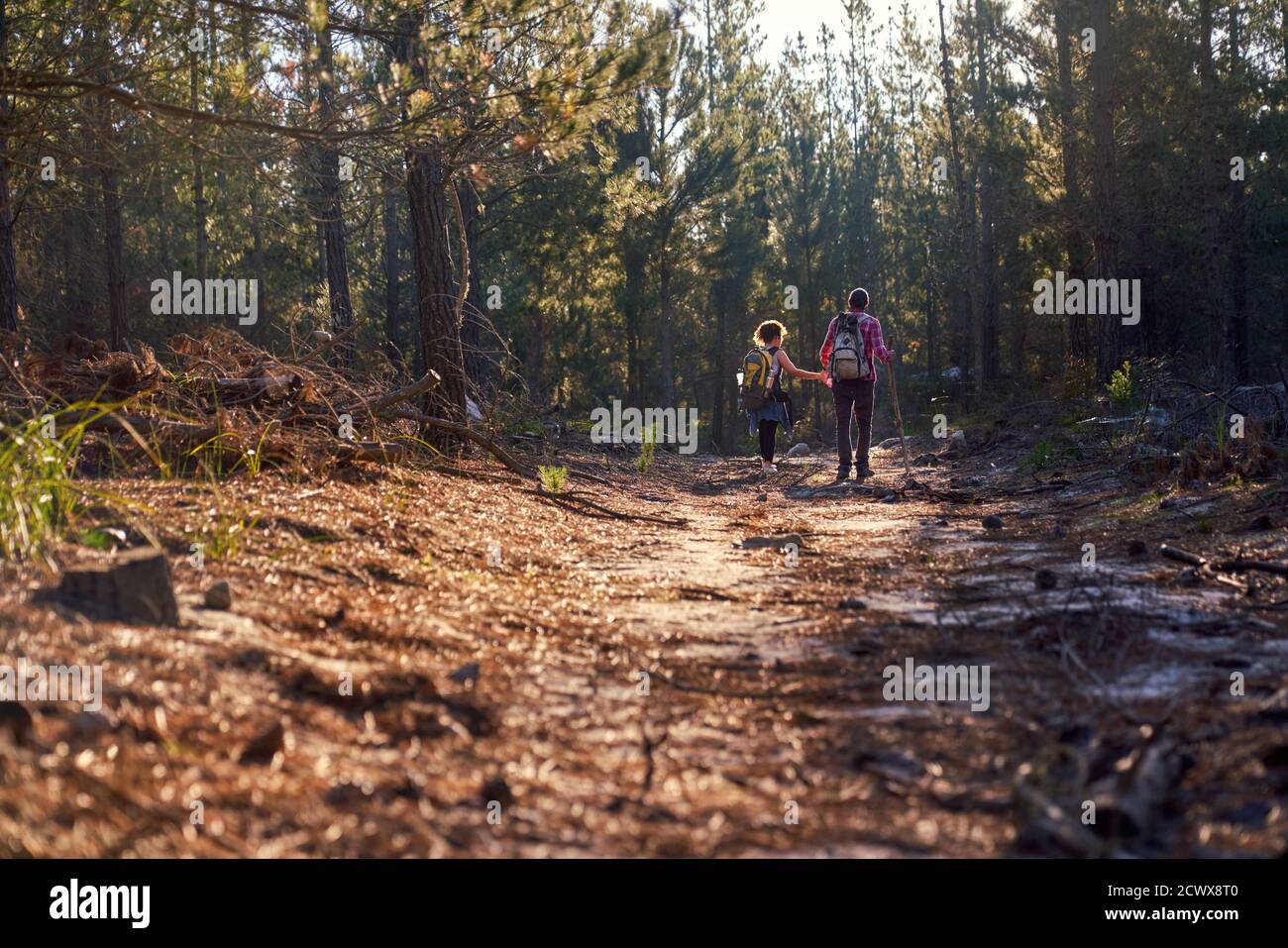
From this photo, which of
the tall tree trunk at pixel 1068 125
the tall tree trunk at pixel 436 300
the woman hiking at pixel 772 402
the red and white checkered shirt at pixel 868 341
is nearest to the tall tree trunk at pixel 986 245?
the tall tree trunk at pixel 1068 125

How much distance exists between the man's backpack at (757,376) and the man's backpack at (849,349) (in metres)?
1.74

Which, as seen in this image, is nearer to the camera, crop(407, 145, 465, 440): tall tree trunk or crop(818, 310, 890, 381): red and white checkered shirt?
crop(407, 145, 465, 440): tall tree trunk

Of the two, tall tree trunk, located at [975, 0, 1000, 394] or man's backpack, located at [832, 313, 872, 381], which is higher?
tall tree trunk, located at [975, 0, 1000, 394]

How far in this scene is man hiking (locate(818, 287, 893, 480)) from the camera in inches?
472

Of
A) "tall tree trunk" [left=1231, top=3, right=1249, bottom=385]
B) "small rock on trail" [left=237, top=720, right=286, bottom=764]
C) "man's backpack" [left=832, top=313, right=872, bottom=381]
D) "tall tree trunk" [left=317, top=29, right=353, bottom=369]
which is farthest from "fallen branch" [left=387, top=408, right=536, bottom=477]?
"tall tree trunk" [left=1231, top=3, right=1249, bottom=385]

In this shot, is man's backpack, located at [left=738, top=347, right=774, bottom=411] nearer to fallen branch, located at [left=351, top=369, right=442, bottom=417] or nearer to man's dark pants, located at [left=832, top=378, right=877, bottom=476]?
man's dark pants, located at [left=832, top=378, right=877, bottom=476]

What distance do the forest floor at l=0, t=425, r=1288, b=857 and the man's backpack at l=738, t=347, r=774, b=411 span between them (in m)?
7.85

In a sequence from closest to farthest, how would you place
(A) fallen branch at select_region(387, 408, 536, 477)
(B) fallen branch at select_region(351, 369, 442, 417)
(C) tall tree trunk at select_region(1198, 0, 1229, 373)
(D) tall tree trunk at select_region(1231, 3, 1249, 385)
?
(B) fallen branch at select_region(351, 369, 442, 417), (A) fallen branch at select_region(387, 408, 536, 477), (C) tall tree trunk at select_region(1198, 0, 1229, 373), (D) tall tree trunk at select_region(1231, 3, 1249, 385)

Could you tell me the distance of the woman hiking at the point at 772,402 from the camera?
13.8 meters

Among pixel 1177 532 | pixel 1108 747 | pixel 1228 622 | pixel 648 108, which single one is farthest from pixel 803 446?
pixel 1108 747

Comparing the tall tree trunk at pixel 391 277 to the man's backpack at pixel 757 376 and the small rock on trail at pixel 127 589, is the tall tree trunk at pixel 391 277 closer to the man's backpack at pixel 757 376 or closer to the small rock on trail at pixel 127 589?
the man's backpack at pixel 757 376

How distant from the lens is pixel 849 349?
11977 millimetres

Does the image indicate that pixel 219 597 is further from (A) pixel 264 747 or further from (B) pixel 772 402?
(B) pixel 772 402
